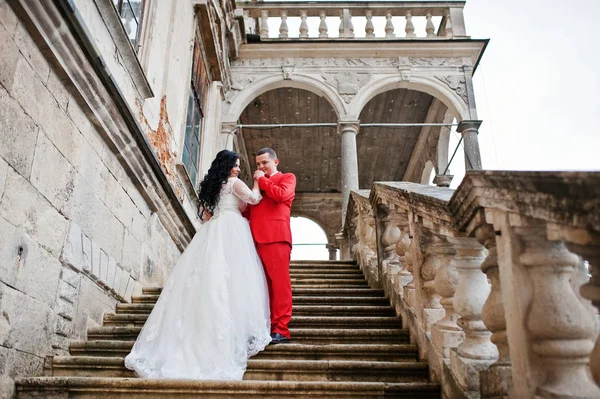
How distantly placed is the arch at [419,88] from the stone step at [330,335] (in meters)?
6.89

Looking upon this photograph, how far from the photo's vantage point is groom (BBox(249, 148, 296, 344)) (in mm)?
3381

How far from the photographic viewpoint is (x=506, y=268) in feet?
5.58

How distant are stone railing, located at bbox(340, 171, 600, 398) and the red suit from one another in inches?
41.3

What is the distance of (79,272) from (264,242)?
1.32 meters

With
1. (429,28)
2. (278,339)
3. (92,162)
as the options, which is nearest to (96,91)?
(92,162)

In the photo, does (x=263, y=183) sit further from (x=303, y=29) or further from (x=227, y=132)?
(x=303, y=29)

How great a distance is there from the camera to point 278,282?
136 inches

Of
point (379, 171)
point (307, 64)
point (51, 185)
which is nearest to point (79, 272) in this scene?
point (51, 185)

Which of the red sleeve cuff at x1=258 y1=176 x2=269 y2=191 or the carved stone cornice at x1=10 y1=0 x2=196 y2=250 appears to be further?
the red sleeve cuff at x1=258 y1=176 x2=269 y2=191

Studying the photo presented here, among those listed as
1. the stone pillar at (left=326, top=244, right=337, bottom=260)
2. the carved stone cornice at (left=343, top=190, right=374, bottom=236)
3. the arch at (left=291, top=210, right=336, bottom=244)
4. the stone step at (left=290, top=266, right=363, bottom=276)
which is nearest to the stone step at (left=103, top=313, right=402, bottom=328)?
the carved stone cornice at (left=343, top=190, right=374, bottom=236)

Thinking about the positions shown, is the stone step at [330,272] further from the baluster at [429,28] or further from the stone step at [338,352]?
the baluster at [429,28]

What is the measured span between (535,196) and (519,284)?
31cm

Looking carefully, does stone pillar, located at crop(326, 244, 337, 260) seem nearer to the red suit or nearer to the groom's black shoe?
the red suit

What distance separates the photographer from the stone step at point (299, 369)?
2855 millimetres
